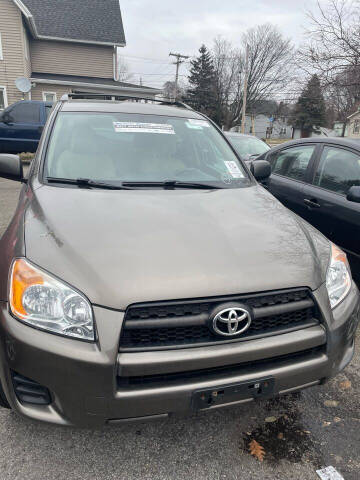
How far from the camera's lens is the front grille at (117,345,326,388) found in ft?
4.94

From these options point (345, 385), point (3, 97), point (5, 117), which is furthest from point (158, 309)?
point (3, 97)

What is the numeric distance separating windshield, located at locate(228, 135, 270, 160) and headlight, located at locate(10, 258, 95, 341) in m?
7.05

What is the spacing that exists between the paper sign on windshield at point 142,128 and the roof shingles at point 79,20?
2043 cm

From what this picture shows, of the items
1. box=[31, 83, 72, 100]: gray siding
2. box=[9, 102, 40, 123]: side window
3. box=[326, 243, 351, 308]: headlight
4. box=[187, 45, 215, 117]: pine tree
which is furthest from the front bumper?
box=[187, 45, 215, 117]: pine tree

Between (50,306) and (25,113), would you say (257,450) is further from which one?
(25,113)

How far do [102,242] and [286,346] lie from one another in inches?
39.1

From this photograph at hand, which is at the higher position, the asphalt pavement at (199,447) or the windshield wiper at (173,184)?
the windshield wiper at (173,184)

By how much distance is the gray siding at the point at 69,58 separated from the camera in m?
20.1

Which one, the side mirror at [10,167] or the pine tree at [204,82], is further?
the pine tree at [204,82]

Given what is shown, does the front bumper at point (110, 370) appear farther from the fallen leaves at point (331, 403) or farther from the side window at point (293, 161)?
the side window at point (293, 161)

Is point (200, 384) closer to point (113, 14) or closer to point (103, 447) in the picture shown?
point (103, 447)

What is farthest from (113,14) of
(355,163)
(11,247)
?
(11,247)

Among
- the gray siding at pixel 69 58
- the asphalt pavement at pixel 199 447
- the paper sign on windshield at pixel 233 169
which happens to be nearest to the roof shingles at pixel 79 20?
the gray siding at pixel 69 58

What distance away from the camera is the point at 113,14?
21688 millimetres
